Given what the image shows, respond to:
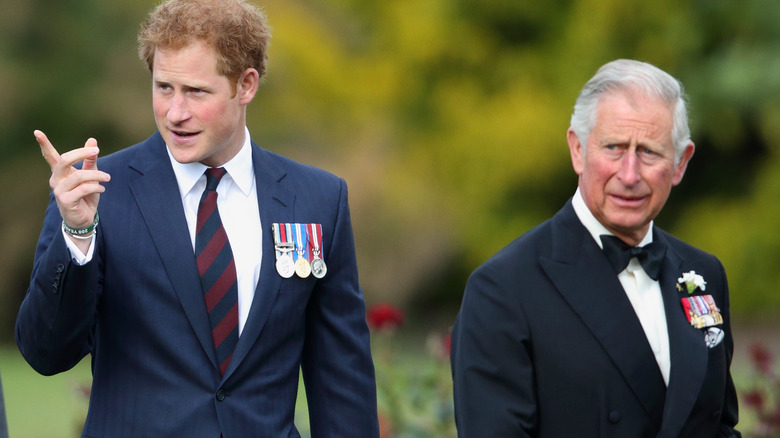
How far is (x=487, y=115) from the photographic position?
1338 cm

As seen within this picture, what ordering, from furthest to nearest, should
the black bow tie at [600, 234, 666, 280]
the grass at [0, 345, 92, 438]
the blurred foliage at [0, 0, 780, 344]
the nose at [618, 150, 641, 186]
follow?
the blurred foliage at [0, 0, 780, 344] → the grass at [0, 345, 92, 438] → the black bow tie at [600, 234, 666, 280] → the nose at [618, 150, 641, 186]

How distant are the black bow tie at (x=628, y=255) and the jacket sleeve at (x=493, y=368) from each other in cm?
33

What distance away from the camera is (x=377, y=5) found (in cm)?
1451

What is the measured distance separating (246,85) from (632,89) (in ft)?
3.58

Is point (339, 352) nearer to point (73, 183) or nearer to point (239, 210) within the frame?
point (239, 210)

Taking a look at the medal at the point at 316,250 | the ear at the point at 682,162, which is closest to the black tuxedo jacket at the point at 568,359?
the ear at the point at 682,162

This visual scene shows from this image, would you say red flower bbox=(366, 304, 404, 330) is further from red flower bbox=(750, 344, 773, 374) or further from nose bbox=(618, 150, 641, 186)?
nose bbox=(618, 150, 641, 186)

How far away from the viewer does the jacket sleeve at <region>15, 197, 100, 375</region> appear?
2.99m

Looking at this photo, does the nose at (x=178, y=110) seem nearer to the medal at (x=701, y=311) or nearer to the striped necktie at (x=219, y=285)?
the striped necktie at (x=219, y=285)

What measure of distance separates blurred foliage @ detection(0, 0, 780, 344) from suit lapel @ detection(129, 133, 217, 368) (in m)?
9.98

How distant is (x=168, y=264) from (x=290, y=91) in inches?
434

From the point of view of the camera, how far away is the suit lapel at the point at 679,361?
124 inches

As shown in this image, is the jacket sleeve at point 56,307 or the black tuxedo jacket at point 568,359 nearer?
the jacket sleeve at point 56,307

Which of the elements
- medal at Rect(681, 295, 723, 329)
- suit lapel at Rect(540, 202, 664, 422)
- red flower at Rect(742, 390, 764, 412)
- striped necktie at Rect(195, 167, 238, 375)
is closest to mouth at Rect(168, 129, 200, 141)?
striped necktie at Rect(195, 167, 238, 375)
